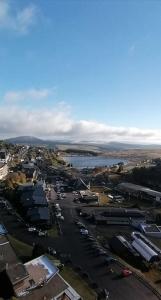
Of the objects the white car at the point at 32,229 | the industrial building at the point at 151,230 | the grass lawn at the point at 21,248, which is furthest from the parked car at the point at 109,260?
the industrial building at the point at 151,230

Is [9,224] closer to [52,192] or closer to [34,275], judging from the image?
[34,275]

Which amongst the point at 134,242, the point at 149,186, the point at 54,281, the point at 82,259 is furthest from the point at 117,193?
the point at 54,281

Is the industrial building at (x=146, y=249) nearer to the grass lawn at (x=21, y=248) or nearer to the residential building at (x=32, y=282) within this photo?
the residential building at (x=32, y=282)

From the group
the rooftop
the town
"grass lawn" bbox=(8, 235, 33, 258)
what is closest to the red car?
the town

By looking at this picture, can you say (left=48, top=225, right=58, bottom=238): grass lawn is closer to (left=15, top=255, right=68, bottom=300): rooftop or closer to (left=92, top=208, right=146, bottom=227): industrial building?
(left=92, top=208, right=146, bottom=227): industrial building

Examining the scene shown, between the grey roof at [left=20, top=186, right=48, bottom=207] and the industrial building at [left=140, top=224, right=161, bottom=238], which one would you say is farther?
the grey roof at [left=20, top=186, right=48, bottom=207]

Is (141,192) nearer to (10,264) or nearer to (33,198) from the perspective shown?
(33,198)
